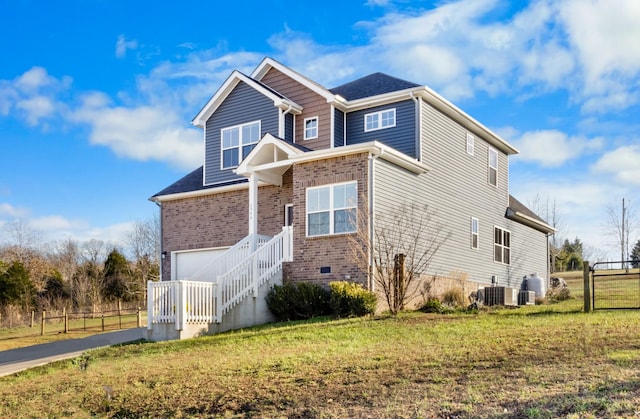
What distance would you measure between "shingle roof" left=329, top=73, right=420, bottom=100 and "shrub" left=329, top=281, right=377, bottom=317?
7647mm

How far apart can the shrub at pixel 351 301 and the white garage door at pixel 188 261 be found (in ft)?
25.5

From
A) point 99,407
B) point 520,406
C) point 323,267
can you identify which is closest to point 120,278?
point 323,267

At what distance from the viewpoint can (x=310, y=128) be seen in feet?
71.3

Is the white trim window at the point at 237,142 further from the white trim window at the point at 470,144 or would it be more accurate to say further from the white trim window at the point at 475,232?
the white trim window at the point at 475,232

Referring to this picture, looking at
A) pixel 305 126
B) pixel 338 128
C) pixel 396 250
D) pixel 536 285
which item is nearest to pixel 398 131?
pixel 338 128

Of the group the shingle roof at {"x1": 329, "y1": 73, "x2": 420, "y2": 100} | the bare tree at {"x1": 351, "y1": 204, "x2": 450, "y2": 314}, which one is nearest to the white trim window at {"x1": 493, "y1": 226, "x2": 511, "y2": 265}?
the bare tree at {"x1": 351, "y1": 204, "x2": 450, "y2": 314}

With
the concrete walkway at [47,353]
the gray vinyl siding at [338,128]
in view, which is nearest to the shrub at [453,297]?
the gray vinyl siding at [338,128]

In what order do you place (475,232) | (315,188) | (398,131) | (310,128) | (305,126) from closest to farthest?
(315,188), (398,131), (310,128), (305,126), (475,232)

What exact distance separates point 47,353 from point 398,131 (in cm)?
1202

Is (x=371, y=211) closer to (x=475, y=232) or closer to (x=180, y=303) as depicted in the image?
(x=180, y=303)

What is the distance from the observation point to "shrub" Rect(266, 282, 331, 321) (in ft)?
56.5

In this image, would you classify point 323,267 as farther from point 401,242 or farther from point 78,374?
point 78,374

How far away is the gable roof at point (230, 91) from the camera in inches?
848

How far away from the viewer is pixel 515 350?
1010 cm
